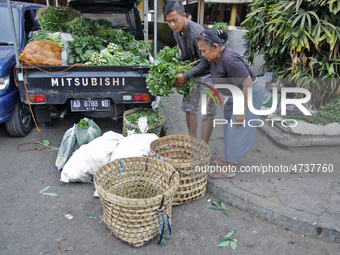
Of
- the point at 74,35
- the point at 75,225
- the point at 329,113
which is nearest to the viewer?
the point at 75,225

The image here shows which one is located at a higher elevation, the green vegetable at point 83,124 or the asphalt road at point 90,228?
the green vegetable at point 83,124

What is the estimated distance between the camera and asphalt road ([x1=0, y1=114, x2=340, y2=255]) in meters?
2.30

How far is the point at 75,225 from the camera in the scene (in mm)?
2537

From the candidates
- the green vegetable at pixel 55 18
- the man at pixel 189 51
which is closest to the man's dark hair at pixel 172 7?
the man at pixel 189 51

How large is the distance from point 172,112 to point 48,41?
2526 mm

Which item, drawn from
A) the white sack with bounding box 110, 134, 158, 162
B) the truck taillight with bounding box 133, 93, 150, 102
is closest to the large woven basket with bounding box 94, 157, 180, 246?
the white sack with bounding box 110, 134, 158, 162

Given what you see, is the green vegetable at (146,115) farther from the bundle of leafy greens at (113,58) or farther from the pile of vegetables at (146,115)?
the bundle of leafy greens at (113,58)

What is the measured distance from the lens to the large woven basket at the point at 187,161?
2.71 meters

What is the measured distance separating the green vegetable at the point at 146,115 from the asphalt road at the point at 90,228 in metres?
1.12

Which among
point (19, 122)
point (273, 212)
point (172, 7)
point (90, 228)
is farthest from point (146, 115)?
point (273, 212)

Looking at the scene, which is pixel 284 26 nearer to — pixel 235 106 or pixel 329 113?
pixel 329 113

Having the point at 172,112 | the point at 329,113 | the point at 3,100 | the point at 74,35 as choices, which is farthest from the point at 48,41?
the point at 329,113

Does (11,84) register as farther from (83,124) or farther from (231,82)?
(231,82)

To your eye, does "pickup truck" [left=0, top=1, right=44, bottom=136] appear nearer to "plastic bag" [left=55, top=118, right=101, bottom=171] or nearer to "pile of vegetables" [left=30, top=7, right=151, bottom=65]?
"pile of vegetables" [left=30, top=7, right=151, bottom=65]
